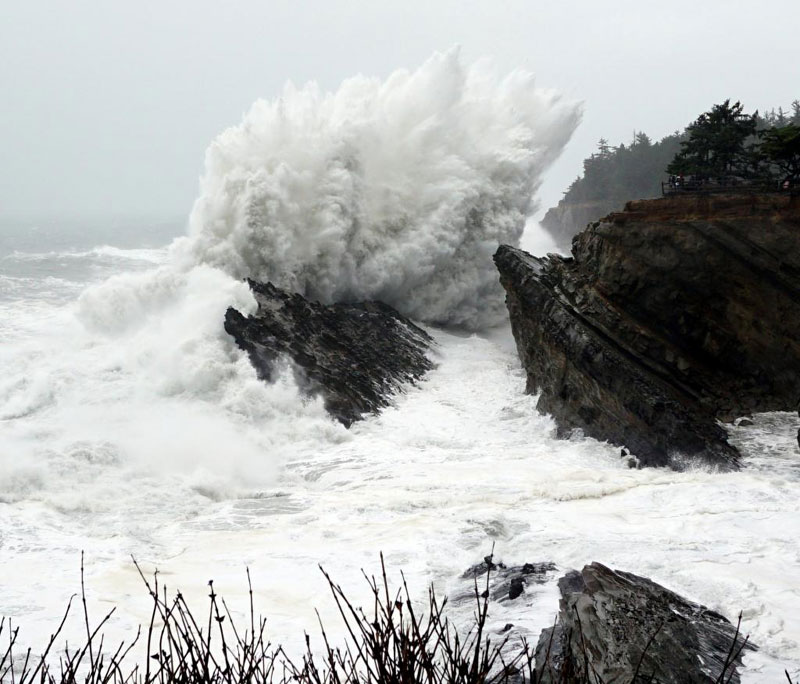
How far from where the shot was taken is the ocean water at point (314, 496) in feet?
25.2

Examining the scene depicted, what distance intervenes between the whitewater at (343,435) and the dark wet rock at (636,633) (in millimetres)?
341

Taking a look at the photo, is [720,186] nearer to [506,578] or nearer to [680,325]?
[680,325]

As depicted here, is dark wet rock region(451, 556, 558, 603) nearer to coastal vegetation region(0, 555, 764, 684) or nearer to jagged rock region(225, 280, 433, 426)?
coastal vegetation region(0, 555, 764, 684)

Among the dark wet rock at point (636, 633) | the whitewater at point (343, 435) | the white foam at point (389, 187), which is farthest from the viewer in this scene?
the white foam at point (389, 187)

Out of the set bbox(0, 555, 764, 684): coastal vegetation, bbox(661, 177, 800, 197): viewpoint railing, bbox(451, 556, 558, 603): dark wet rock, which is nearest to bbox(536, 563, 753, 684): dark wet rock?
bbox(0, 555, 764, 684): coastal vegetation

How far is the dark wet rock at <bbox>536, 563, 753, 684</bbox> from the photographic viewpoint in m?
5.08

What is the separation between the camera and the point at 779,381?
13.5 m

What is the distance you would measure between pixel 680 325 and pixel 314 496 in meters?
8.09

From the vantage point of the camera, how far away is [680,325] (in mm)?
14219

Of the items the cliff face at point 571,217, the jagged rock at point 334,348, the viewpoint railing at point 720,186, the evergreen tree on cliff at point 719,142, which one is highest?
the cliff face at point 571,217

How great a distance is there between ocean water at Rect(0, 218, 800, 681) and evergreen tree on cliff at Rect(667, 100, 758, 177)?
7.20 meters

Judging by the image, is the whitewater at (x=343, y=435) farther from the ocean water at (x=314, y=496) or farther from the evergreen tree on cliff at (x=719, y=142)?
the evergreen tree on cliff at (x=719, y=142)

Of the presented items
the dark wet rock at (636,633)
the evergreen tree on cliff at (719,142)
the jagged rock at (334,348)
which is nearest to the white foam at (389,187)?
the jagged rock at (334,348)

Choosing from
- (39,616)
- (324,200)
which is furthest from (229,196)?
(39,616)
